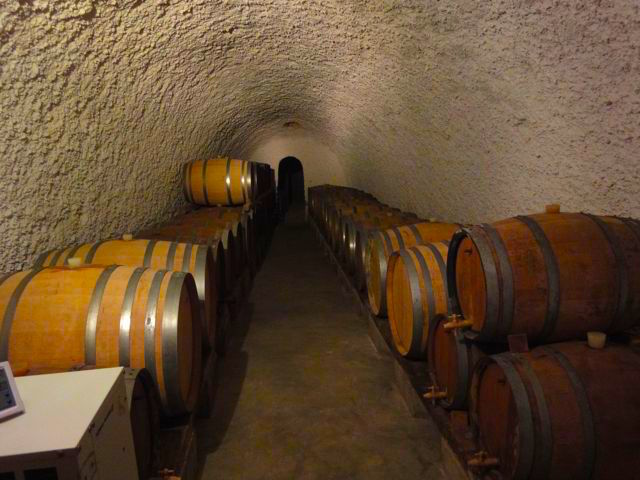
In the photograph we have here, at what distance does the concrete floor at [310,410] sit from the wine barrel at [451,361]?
446 mm

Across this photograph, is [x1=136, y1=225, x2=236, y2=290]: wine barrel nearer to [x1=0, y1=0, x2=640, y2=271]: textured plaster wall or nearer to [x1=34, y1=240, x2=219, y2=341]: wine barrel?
[x1=0, y1=0, x2=640, y2=271]: textured plaster wall

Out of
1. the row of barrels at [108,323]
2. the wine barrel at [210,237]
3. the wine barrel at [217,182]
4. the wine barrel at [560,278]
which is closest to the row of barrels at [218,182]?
the wine barrel at [217,182]

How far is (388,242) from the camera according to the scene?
324cm

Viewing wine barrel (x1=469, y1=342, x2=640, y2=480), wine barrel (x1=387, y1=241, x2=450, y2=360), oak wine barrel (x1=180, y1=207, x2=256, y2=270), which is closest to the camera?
wine barrel (x1=469, y1=342, x2=640, y2=480)

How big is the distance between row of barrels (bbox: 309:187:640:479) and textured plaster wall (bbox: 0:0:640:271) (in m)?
0.65

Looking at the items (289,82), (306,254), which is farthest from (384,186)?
(289,82)

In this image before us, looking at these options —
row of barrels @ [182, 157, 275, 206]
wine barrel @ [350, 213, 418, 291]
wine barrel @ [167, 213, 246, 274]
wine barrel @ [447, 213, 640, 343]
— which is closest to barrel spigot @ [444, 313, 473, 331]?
wine barrel @ [447, 213, 640, 343]

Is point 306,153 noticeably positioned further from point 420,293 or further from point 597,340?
point 597,340

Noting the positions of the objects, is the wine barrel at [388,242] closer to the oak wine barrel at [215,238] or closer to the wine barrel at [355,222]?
the wine barrel at [355,222]

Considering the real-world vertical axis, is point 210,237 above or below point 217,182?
below

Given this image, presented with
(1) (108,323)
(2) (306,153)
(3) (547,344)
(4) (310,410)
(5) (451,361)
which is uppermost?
(2) (306,153)

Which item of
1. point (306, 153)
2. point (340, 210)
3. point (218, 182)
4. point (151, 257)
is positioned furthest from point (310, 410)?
point (306, 153)

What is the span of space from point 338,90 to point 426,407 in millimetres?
4653

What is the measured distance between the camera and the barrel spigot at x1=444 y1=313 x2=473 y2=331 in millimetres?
1870
